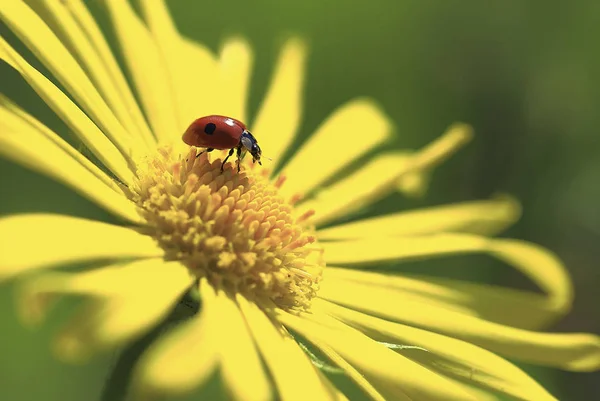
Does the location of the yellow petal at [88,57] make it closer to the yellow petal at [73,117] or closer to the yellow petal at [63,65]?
the yellow petal at [63,65]

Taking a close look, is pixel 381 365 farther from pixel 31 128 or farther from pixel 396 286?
pixel 31 128

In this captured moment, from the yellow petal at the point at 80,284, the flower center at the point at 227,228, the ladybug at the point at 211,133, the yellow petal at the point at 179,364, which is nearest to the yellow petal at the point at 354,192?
the flower center at the point at 227,228

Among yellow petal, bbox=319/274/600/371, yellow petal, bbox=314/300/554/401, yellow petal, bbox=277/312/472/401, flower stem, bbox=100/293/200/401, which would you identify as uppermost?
yellow petal, bbox=319/274/600/371

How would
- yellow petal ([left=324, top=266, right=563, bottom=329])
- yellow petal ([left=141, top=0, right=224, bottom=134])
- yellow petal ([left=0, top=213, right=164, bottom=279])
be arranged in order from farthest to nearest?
yellow petal ([left=141, top=0, right=224, bottom=134]), yellow petal ([left=324, top=266, right=563, bottom=329]), yellow petal ([left=0, top=213, right=164, bottom=279])

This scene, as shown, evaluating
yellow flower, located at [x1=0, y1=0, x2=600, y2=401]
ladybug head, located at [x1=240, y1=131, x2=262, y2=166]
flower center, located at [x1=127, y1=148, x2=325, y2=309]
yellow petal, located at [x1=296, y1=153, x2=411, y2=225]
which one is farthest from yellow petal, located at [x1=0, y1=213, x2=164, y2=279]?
yellow petal, located at [x1=296, y1=153, x2=411, y2=225]

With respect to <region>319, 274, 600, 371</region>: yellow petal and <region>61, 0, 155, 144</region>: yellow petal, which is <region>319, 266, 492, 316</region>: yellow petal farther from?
<region>61, 0, 155, 144</region>: yellow petal

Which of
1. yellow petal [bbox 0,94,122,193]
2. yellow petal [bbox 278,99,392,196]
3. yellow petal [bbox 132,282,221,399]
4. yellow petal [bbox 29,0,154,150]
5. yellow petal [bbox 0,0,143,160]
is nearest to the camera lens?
yellow petal [bbox 132,282,221,399]
